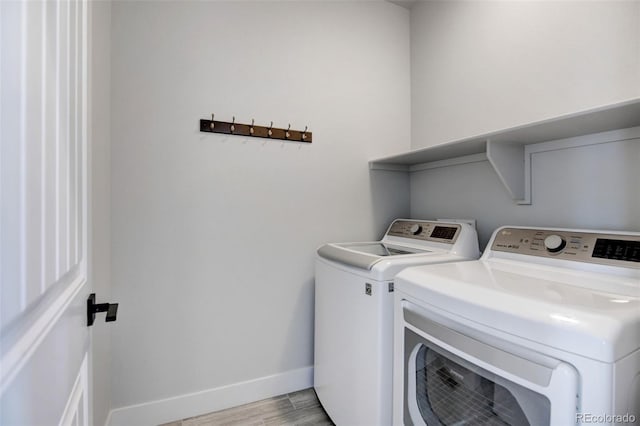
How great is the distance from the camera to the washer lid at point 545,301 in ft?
1.98

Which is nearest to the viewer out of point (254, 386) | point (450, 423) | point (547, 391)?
point (547, 391)

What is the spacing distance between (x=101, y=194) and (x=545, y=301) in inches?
65.1

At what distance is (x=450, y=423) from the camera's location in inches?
37.1

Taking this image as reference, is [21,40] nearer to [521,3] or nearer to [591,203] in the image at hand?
[591,203]

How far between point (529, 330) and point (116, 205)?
1762 millimetres

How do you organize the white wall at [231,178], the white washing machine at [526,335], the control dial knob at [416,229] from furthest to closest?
the control dial knob at [416,229]
the white wall at [231,178]
the white washing machine at [526,335]

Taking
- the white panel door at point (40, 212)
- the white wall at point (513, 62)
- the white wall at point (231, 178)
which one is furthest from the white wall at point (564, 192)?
the white panel door at point (40, 212)

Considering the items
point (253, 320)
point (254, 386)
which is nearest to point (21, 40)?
point (253, 320)

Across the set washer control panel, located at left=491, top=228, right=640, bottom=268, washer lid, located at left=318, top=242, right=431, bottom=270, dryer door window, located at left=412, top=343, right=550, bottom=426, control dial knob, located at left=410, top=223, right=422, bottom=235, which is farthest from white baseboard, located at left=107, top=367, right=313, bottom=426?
washer control panel, located at left=491, top=228, right=640, bottom=268

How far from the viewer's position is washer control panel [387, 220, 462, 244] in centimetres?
158

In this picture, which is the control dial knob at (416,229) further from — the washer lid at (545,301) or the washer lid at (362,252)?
the washer lid at (545,301)

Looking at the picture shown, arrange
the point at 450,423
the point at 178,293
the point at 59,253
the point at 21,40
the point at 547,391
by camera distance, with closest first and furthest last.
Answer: the point at 21,40, the point at 59,253, the point at 547,391, the point at 450,423, the point at 178,293

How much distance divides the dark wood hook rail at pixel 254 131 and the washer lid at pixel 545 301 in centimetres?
116

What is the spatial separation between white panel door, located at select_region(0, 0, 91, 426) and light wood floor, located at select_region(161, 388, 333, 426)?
1.19m
